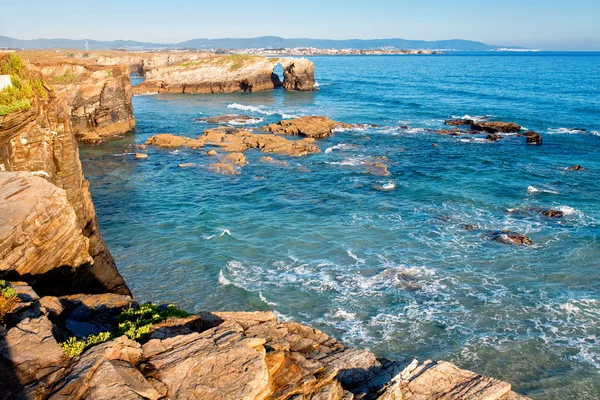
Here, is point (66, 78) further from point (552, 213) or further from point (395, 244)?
point (552, 213)

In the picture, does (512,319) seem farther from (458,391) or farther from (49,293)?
(49,293)

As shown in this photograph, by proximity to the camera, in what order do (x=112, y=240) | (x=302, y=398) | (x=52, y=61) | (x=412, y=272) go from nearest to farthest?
(x=302, y=398), (x=412, y=272), (x=112, y=240), (x=52, y=61)

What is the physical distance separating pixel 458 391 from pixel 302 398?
3807mm

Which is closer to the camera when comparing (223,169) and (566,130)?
(223,169)

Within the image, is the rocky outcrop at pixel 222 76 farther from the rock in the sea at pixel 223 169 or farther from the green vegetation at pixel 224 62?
the rock in the sea at pixel 223 169

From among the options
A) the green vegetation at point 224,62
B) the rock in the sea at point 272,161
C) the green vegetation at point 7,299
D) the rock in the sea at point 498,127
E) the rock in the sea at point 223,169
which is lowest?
the rock in the sea at point 223,169

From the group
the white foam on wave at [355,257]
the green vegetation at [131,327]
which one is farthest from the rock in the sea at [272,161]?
the green vegetation at [131,327]

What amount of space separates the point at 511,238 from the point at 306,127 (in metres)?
35.2

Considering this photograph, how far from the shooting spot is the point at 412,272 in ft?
81.4

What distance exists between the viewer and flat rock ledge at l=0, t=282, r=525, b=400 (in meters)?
8.91

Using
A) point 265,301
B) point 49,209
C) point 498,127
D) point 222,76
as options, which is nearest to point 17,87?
point 49,209

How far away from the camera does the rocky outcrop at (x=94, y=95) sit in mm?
51531

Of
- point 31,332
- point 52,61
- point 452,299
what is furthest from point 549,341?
point 52,61

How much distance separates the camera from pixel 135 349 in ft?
32.7
